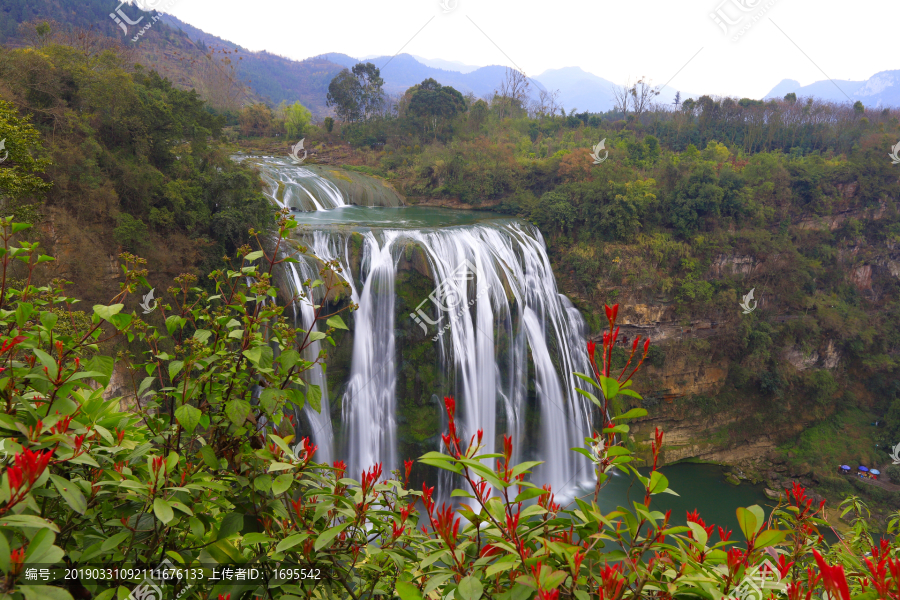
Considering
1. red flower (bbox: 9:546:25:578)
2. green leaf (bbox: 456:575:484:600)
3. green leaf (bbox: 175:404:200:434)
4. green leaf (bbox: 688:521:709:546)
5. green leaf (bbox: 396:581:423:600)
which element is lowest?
green leaf (bbox: 396:581:423:600)

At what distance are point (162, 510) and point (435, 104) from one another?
71.0 feet

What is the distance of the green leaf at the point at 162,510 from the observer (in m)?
0.95

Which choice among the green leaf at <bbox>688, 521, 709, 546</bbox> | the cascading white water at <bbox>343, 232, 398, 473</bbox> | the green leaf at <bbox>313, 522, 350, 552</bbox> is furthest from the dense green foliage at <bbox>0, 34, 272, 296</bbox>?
the green leaf at <bbox>688, 521, 709, 546</bbox>

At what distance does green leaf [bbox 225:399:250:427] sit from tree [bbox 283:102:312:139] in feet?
76.2

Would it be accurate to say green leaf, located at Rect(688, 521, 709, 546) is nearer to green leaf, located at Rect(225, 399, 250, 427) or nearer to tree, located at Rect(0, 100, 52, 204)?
green leaf, located at Rect(225, 399, 250, 427)

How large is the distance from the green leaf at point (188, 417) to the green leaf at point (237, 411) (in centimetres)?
8

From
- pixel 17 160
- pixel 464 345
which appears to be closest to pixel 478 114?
pixel 464 345

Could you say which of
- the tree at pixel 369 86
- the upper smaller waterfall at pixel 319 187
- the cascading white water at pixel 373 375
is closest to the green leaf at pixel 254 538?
the cascading white water at pixel 373 375

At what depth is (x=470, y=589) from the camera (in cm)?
94

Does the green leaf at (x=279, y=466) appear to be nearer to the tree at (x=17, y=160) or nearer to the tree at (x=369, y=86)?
the tree at (x=17, y=160)

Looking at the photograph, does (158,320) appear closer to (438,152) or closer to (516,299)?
(516,299)

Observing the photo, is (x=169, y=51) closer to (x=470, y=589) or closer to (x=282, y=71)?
(x=282, y=71)

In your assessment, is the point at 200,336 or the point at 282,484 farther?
the point at 200,336

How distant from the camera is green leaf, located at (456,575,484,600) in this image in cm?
A: 93
